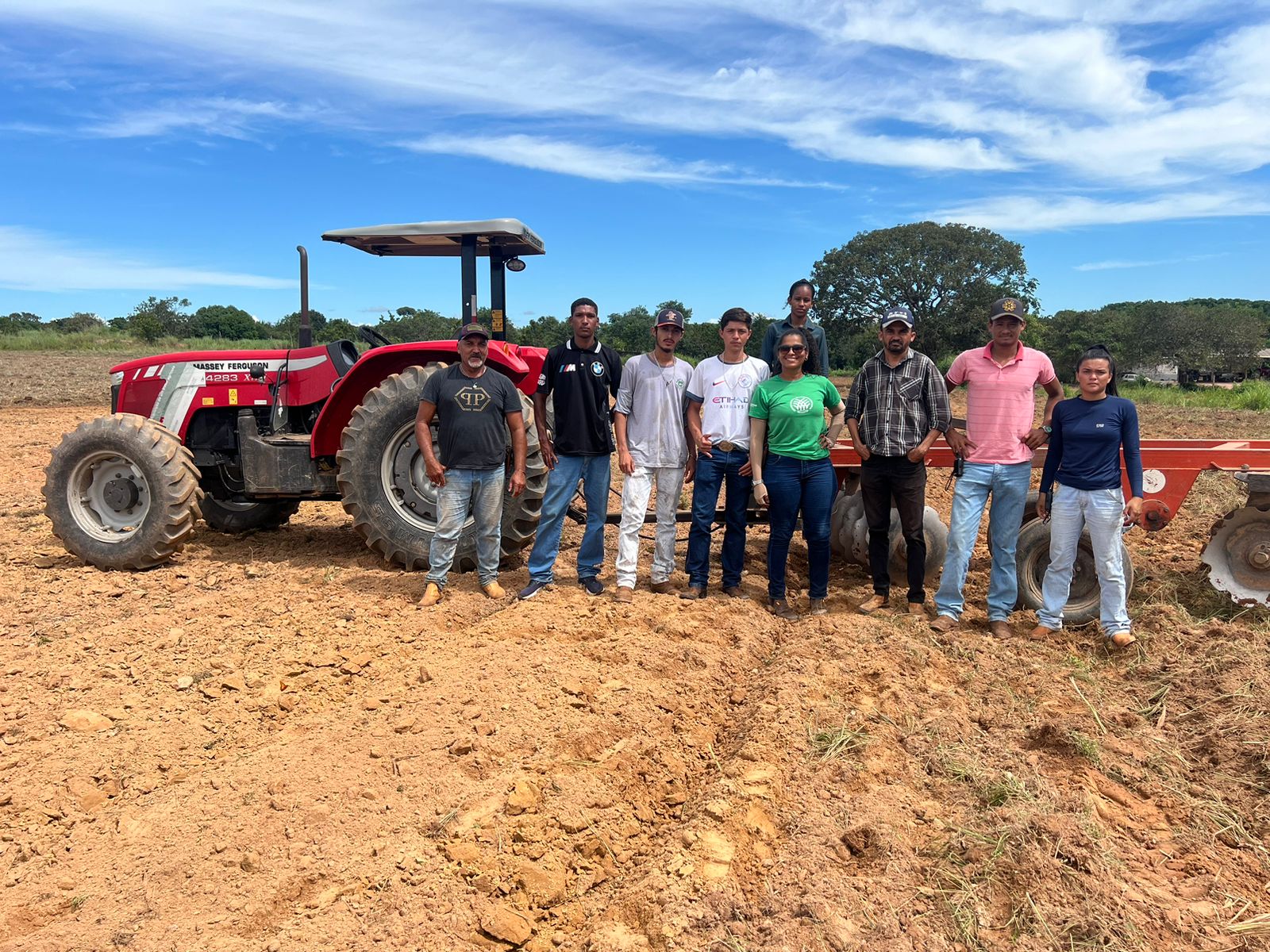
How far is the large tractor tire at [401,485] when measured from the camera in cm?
537

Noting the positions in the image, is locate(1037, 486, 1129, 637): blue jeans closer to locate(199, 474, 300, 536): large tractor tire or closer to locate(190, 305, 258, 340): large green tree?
locate(199, 474, 300, 536): large tractor tire

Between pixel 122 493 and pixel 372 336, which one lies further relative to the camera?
pixel 372 336

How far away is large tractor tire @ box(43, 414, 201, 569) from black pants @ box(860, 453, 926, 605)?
4303 mm

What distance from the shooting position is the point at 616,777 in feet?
10.2

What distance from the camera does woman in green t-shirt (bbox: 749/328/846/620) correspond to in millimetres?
4676

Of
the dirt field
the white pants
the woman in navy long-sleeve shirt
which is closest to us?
the dirt field

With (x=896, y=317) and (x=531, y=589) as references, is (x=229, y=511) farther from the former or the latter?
(x=896, y=317)

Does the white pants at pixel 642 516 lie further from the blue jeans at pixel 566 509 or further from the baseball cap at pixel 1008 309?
the baseball cap at pixel 1008 309

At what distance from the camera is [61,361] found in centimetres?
2602

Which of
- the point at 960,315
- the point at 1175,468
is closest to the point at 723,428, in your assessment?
the point at 1175,468

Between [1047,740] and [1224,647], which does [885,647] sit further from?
[1224,647]

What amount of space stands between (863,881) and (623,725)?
118cm

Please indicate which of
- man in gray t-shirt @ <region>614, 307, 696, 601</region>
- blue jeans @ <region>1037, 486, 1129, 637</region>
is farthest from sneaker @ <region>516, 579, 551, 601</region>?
blue jeans @ <region>1037, 486, 1129, 637</region>

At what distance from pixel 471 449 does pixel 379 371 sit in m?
1.27
